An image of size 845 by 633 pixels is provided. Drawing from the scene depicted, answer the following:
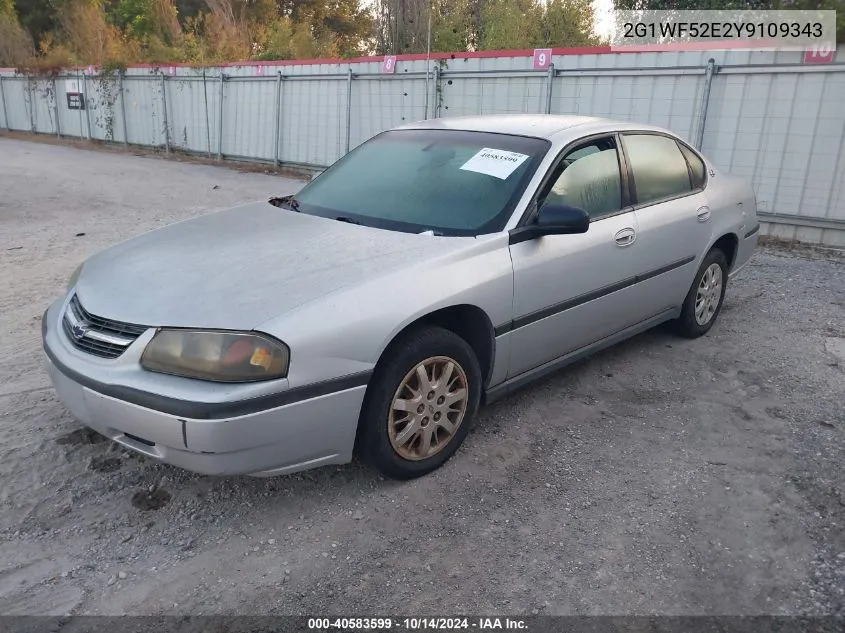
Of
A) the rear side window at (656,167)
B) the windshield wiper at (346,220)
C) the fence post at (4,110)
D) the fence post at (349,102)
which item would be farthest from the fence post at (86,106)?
the rear side window at (656,167)

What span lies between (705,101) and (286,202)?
666 cm

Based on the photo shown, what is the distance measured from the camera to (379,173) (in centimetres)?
392

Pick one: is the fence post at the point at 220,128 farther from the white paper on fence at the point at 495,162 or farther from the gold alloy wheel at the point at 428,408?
the gold alloy wheel at the point at 428,408

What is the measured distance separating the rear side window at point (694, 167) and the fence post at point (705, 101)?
4.14 metres

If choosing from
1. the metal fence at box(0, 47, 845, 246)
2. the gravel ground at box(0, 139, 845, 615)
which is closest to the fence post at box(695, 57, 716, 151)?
the metal fence at box(0, 47, 845, 246)

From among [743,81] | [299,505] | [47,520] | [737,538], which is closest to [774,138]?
[743,81]

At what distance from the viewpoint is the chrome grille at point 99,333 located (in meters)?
2.64

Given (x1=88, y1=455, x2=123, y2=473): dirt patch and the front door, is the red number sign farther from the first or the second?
(x1=88, y1=455, x2=123, y2=473): dirt patch

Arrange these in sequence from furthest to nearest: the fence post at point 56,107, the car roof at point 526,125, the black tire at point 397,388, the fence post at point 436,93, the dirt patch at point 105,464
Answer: the fence post at point 56,107, the fence post at point 436,93, the car roof at point 526,125, the dirt patch at point 105,464, the black tire at point 397,388

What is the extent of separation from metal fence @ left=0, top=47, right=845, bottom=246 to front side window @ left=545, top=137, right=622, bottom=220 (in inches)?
210

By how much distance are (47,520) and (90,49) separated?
2977 centimetres

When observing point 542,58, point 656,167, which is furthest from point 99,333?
point 542,58

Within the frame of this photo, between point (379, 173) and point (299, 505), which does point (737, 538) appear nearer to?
point (299, 505)

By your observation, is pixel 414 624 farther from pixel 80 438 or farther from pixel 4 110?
pixel 4 110
